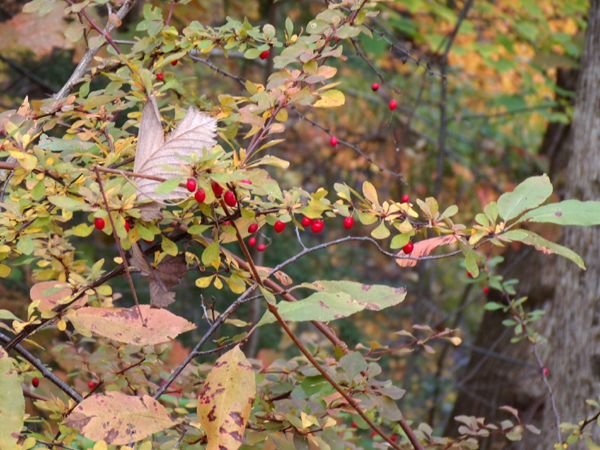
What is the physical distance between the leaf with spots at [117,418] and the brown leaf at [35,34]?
2569mm

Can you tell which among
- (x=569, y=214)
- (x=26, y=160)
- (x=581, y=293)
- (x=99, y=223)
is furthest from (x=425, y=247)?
(x=581, y=293)

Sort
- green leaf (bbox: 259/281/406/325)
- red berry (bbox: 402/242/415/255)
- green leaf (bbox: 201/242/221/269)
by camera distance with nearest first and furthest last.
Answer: green leaf (bbox: 259/281/406/325) → green leaf (bbox: 201/242/221/269) → red berry (bbox: 402/242/415/255)

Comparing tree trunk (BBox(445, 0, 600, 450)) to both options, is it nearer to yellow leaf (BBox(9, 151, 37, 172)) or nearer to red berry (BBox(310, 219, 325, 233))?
red berry (BBox(310, 219, 325, 233))

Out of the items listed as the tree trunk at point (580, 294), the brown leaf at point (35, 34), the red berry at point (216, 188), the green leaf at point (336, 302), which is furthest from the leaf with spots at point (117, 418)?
the brown leaf at point (35, 34)

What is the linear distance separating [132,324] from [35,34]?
8.55 ft

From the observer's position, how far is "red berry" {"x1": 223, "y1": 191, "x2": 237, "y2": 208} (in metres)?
1.40

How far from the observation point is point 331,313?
1248 millimetres

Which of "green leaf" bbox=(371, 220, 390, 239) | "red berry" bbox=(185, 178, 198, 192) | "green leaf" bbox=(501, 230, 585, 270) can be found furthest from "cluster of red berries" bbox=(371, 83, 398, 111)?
"red berry" bbox=(185, 178, 198, 192)

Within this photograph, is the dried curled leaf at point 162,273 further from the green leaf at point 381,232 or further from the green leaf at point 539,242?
the green leaf at point 539,242

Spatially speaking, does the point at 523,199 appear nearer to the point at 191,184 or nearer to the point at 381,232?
the point at 381,232

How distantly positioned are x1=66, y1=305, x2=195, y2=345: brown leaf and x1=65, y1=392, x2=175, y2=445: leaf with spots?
0.08m

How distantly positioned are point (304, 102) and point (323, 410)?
1.69ft

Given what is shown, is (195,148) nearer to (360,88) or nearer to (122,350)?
(122,350)

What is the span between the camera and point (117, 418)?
1.35m
